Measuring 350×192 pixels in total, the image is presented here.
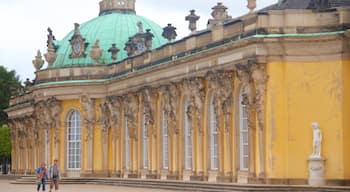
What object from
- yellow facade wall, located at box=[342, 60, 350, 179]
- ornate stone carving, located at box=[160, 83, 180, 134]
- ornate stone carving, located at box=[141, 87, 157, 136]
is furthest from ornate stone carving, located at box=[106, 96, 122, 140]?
yellow facade wall, located at box=[342, 60, 350, 179]

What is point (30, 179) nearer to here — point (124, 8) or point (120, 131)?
point (120, 131)

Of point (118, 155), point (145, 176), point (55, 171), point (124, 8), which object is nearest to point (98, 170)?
point (118, 155)

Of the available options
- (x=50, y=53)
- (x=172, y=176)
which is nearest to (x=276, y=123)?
(x=172, y=176)

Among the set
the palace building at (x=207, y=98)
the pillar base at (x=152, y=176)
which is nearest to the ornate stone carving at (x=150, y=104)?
the palace building at (x=207, y=98)

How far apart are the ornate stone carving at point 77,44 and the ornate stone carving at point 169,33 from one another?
4912 millimetres

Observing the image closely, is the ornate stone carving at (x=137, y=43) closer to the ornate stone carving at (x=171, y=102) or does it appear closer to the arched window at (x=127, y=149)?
the arched window at (x=127, y=149)

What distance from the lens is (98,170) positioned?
50.5 metres

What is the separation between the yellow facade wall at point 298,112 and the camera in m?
32.0

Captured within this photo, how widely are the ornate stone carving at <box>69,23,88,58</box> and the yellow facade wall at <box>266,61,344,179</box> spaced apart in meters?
21.2

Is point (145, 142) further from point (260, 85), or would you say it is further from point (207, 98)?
point (260, 85)

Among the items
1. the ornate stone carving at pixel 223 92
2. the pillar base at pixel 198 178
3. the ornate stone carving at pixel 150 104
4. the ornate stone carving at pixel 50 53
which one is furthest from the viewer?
the ornate stone carving at pixel 50 53

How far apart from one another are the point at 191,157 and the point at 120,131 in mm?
9622

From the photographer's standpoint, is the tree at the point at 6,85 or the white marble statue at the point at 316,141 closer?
the white marble statue at the point at 316,141

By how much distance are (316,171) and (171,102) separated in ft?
34.5
